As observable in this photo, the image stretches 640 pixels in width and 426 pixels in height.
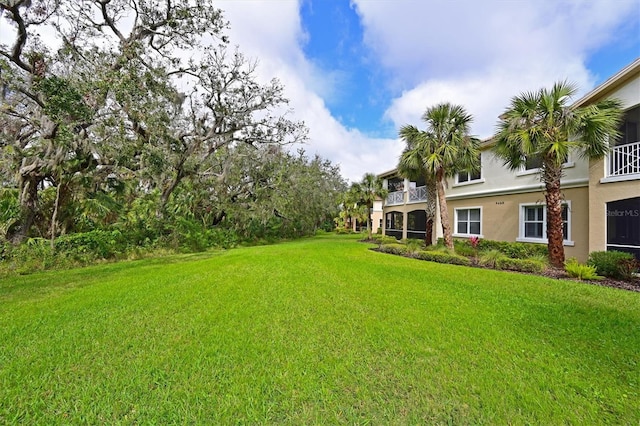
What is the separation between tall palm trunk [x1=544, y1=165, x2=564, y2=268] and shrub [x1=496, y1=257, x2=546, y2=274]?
671 mm

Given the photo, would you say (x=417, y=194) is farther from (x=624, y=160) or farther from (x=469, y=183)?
(x=624, y=160)

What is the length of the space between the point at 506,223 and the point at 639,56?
7105 mm

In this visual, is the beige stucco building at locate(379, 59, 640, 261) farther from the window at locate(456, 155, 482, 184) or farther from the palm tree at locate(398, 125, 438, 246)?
the palm tree at locate(398, 125, 438, 246)

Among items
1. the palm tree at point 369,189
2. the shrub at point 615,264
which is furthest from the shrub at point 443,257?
the palm tree at point 369,189

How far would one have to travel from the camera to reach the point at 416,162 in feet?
44.3

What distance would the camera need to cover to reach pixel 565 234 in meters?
11.0

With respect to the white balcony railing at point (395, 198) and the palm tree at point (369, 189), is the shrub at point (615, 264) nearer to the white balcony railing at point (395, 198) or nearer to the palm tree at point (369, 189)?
the white balcony railing at point (395, 198)

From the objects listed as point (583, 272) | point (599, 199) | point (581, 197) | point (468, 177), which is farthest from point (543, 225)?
point (468, 177)

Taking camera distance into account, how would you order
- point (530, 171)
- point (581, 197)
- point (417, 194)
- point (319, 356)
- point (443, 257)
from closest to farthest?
point (319, 356) → point (581, 197) → point (443, 257) → point (530, 171) → point (417, 194)

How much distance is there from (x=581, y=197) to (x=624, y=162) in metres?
1.71

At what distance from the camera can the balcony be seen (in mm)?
8668

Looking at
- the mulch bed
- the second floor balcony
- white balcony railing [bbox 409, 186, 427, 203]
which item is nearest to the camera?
the mulch bed

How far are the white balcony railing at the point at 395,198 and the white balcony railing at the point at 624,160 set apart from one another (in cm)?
1255

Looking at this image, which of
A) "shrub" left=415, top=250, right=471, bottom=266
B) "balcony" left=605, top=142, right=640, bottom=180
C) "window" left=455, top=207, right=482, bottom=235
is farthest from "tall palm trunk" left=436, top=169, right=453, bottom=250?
"balcony" left=605, top=142, right=640, bottom=180
